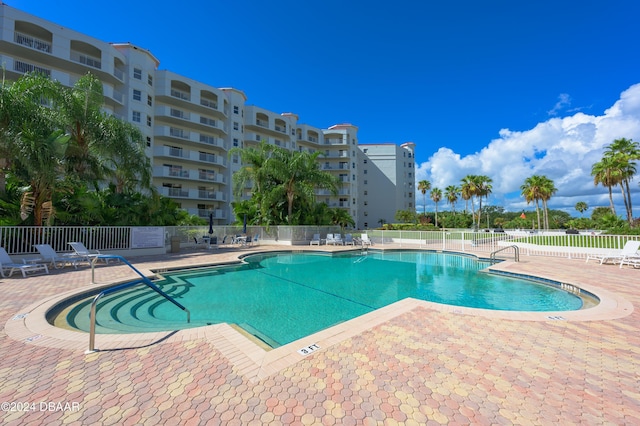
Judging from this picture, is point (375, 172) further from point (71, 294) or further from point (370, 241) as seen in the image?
point (71, 294)

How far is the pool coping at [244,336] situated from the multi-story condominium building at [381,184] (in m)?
45.1

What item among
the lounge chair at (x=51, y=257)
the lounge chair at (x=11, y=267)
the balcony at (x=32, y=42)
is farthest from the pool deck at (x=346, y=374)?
the balcony at (x=32, y=42)

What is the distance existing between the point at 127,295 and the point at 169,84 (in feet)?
99.7

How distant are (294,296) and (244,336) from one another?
3869mm

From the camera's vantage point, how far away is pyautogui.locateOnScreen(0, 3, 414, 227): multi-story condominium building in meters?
22.2

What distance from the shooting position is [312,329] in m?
5.38

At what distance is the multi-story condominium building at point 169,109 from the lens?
22.2 metres

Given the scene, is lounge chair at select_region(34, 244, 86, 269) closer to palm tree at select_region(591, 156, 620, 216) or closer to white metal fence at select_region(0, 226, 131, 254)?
white metal fence at select_region(0, 226, 131, 254)

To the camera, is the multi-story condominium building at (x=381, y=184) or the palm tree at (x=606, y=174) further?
the multi-story condominium building at (x=381, y=184)

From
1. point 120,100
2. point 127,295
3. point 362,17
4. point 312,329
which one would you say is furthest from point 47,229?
point 120,100

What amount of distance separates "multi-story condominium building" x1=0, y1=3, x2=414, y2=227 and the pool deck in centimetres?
1958

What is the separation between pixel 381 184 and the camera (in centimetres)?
5225

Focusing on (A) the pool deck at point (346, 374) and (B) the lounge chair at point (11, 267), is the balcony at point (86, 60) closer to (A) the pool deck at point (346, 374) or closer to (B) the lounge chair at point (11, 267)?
(B) the lounge chair at point (11, 267)

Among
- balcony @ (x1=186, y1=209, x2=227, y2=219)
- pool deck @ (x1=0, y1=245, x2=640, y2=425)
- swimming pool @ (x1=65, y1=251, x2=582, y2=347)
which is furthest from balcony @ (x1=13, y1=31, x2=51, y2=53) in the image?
pool deck @ (x1=0, y1=245, x2=640, y2=425)
